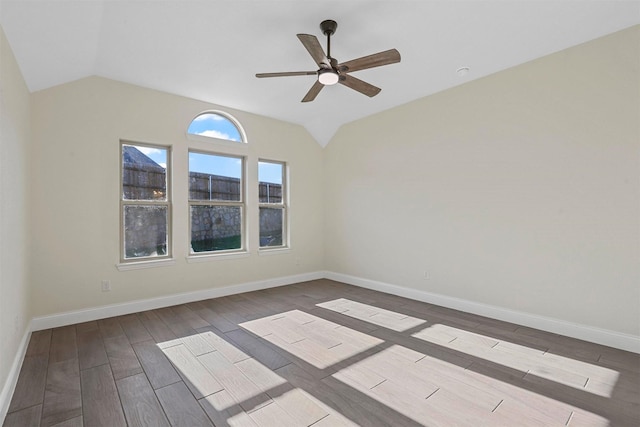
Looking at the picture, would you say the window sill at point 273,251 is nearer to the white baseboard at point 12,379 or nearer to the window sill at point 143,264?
the window sill at point 143,264

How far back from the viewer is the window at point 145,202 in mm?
3765

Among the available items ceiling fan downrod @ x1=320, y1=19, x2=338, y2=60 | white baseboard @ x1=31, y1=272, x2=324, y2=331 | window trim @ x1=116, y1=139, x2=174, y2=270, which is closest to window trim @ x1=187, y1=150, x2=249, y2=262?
window trim @ x1=116, y1=139, x2=174, y2=270

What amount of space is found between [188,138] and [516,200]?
4.22 meters

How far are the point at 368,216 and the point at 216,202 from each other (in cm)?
243

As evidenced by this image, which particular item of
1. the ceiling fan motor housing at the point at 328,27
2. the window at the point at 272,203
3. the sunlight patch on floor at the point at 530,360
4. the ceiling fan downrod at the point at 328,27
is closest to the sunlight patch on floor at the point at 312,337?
the sunlight patch on floor at the point at 530,360

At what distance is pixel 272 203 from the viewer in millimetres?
5238

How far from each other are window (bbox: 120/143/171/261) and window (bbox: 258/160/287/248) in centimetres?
148

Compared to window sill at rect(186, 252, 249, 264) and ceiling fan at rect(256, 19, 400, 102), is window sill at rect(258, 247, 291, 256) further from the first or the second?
ceiling fan at rect(256, 19, 400, 102)

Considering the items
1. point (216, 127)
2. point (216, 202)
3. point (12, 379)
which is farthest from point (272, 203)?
point (12, 379)

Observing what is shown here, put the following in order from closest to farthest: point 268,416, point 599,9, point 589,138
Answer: point 268,416, point 599,9, point 589,138

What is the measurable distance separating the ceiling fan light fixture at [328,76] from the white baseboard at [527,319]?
10.0ft

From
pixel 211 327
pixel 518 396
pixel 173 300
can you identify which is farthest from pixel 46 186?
pixel 518 396

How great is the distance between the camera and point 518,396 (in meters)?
2.02

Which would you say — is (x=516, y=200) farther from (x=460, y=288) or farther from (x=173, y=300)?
(x=173, y=300)
